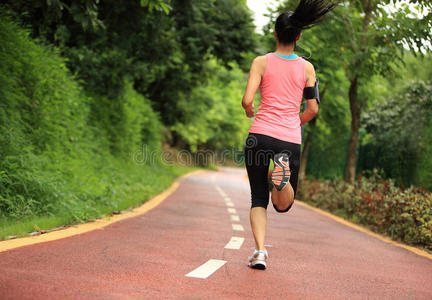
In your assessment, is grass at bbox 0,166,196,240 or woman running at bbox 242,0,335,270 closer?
woman running at bbox 242,0,335,270

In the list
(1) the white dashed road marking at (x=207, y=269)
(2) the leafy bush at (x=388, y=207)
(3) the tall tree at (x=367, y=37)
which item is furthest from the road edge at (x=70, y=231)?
(3) the tall tree at (x=367, y=37)

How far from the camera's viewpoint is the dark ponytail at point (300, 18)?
15.5 feet

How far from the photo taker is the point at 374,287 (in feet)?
15.8

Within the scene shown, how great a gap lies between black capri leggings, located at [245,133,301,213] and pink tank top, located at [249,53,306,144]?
56mm

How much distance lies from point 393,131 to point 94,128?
8608 millimetres

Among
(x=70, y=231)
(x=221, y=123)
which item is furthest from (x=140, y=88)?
(x=221, y=123)

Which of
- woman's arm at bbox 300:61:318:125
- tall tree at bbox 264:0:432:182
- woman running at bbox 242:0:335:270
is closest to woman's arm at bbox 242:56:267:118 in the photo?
woman running at bbox 242:0:335:270

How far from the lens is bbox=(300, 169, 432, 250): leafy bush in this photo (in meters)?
8.44

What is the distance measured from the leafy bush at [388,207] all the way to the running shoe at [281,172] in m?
4.06

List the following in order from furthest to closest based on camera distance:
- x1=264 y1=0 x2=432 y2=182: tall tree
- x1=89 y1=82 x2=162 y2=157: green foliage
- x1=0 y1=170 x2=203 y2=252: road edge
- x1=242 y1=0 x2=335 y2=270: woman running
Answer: x1=89 y1=82 x2=162 y2=157: green foliage
x1=264 y1=0 x2=432 y2=182: tall tree
x1=0 y1=170 x2=203 y2=252: road edge
x1=242 y1=0 x2=335 y2=270: woman running

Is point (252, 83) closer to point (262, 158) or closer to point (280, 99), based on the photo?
point (280, 99)

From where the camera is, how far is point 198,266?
5.03 metres

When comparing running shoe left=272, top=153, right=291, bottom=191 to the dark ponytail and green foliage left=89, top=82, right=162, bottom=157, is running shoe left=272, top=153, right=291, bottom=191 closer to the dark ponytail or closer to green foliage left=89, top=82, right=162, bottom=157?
the dark ponytail

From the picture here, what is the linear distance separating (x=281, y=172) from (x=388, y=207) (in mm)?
5676
